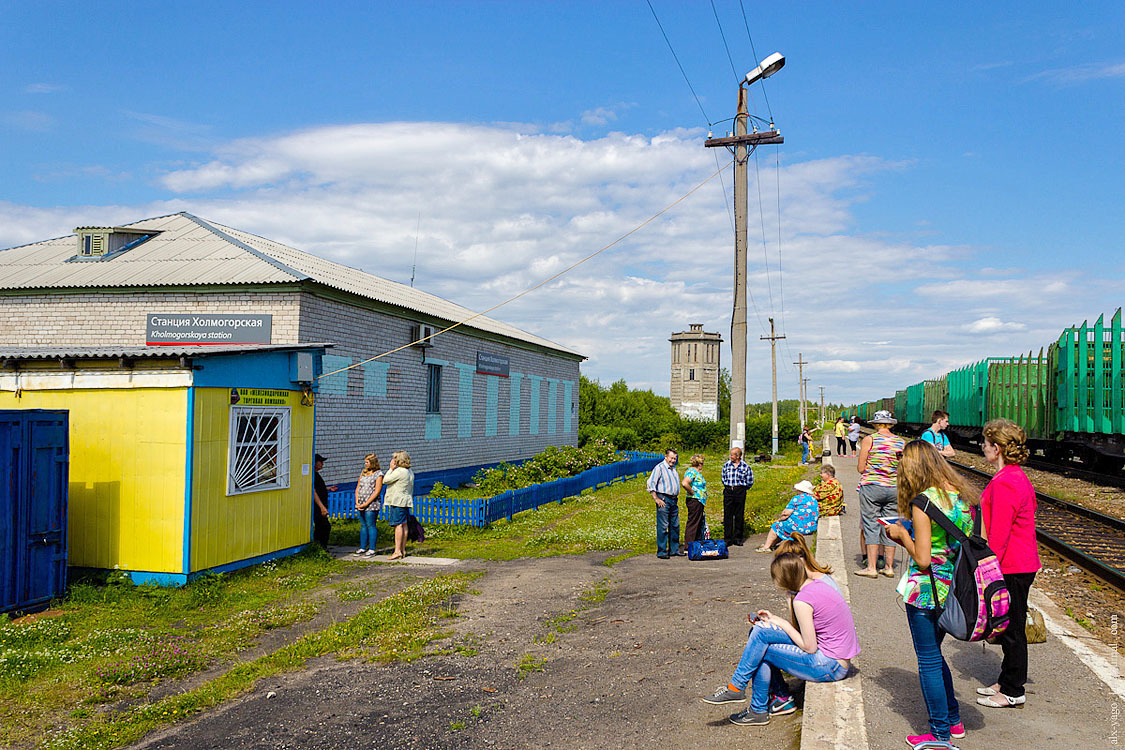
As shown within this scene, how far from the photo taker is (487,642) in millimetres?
7086

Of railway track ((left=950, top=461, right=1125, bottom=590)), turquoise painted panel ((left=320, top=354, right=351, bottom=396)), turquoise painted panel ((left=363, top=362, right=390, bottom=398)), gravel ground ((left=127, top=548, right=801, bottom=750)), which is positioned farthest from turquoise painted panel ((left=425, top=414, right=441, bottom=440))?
railway track ((left=950, top=461, right=1125, bottom=590))

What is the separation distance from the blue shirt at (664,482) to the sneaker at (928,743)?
676 cm

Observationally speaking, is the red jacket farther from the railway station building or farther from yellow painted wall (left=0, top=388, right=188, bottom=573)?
the railway station building

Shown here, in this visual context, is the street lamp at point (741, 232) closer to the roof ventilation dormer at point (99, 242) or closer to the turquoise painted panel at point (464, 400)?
the turquoise painted panel at point (464, 400)

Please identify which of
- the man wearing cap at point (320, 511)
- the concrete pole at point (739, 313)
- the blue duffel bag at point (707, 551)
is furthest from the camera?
the concrete pole at point (739, 313)

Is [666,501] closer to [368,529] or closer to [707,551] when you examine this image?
[707,551]

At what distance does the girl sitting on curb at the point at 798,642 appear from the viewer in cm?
486

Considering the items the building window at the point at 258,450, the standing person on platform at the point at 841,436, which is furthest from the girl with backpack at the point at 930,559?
the standing person on platform at the point at 841,436

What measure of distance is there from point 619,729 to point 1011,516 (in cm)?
279

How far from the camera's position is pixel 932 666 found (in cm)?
421

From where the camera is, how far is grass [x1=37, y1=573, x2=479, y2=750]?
5.14m

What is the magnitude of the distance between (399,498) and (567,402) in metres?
21.2

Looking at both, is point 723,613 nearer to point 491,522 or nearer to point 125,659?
point 125,659

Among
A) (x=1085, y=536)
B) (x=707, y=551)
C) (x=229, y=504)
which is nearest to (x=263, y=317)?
(x=229, y=504)
